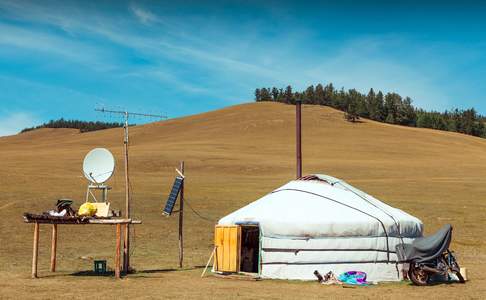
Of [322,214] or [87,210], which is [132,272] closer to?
[87,210]

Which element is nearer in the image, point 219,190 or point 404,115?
point 219,190

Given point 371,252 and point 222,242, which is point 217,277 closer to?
point 222,242

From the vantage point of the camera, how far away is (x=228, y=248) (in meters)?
16.5

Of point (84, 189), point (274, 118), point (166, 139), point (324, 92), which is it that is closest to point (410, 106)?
point (324, 92)

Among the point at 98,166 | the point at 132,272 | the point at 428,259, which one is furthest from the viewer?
the point at 98,166

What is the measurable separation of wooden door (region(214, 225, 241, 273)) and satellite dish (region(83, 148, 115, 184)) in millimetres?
3267

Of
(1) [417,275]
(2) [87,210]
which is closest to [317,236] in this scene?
(1) [417,275]

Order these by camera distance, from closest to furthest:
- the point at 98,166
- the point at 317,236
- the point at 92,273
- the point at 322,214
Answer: the point at 317,236 < the point at 322,214 < the point at 92,273 < the point at 98,166

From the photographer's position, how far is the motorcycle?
1527 centimetres

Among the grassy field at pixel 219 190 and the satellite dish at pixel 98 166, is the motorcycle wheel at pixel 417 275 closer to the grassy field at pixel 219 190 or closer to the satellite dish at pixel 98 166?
the grassy field at pixel 219 190

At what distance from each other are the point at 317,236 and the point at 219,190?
74.8 feet

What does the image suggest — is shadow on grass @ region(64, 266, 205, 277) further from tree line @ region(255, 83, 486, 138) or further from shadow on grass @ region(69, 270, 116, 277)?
tree line @ region(255, 83, 486, 138)

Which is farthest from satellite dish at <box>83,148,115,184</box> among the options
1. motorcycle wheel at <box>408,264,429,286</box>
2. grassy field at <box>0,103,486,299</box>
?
motorcycle wheel at <box>408,264,429,286</box>

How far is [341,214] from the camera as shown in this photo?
628 inches
